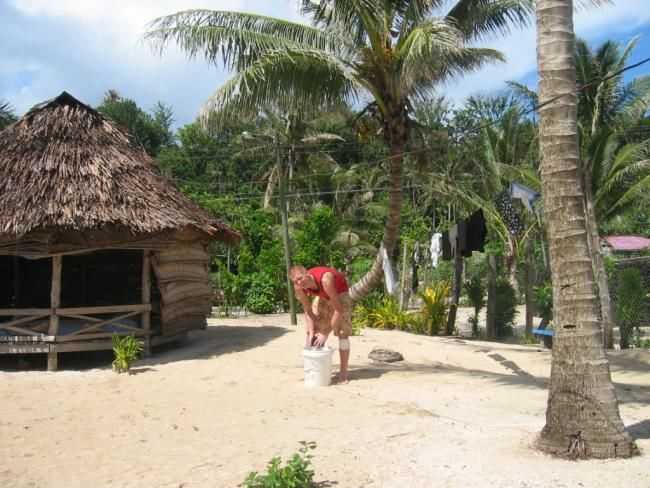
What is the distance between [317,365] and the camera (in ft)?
25.9

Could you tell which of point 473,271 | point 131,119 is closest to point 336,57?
point 473,271

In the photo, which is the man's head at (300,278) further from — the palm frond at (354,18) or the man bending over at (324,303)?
the palm frond at (354,18)

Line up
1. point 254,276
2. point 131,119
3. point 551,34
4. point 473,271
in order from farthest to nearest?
point 131,119, point 473,271, point 254,276, point 551,34

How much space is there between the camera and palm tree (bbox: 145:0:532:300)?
11.3 meters

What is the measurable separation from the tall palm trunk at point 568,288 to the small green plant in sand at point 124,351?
254 inches

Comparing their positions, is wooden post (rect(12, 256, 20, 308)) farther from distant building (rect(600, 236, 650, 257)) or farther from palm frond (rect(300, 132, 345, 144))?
distant building (rect(600, 236, 650, 257))

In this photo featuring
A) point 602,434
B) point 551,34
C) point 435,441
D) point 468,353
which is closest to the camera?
point 602,434

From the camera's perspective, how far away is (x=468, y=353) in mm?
11117

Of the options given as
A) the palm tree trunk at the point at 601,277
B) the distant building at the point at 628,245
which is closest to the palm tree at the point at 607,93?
the palm tree trunk at the point at 601,277

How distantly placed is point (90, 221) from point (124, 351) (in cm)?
199

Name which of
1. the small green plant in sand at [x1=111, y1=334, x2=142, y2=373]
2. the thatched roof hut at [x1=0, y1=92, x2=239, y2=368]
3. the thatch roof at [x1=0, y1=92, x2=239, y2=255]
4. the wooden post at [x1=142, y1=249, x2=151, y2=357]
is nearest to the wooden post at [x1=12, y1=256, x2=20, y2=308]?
the thatched roof hut at [x1=0, y1=92, x2=239, y2=368]

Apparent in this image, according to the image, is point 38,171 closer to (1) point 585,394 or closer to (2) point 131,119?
(1) point 585,394

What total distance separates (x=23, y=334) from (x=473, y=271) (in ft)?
69.7

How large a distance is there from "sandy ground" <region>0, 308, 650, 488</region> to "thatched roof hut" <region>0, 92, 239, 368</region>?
772mm
